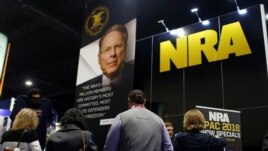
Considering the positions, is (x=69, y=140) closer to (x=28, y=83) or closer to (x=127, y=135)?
(x=127, y=135)

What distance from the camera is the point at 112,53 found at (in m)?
5.22

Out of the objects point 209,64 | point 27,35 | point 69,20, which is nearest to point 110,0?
point 209,64

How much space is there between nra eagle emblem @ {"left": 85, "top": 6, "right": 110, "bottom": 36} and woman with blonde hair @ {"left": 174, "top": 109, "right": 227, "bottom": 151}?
9.43ft

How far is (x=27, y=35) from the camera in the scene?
10562 millimetres

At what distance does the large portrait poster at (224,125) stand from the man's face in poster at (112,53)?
4.34 feet

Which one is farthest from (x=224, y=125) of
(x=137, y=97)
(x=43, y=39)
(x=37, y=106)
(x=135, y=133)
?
(x=43, y=39)

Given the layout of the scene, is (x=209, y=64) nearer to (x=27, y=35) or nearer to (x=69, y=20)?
(x=69, y=20)

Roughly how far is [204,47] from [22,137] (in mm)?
4898

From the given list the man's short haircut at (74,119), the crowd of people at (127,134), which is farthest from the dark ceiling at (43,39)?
the man's short haircut at (74,119)

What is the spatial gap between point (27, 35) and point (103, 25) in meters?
5.64

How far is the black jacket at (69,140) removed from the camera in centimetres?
294

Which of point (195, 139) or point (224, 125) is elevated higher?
point (224, 125)

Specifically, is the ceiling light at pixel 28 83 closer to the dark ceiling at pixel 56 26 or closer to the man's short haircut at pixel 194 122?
the dark ceiling at pixel 56 26

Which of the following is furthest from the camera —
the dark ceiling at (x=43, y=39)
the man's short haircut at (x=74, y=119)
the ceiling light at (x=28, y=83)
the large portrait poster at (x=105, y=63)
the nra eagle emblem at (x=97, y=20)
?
the ceiling light at (x=28, y=83)
